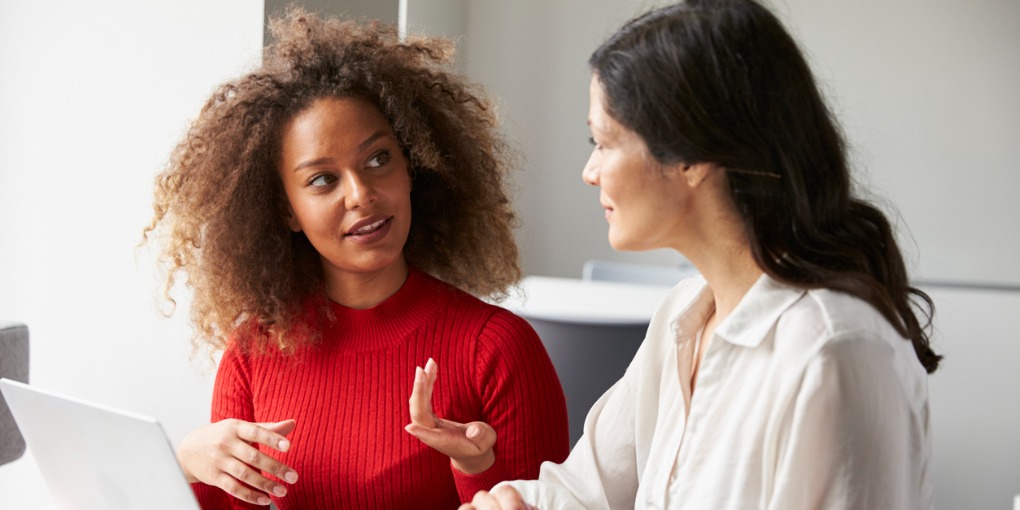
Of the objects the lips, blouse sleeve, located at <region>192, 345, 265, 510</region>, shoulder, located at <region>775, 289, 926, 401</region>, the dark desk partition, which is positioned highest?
shoulder, located at <region>775, 289, 926, 401</region>

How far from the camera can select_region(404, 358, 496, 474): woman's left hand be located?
1.22 meters

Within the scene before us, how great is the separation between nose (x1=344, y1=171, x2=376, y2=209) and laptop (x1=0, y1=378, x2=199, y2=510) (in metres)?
0.44

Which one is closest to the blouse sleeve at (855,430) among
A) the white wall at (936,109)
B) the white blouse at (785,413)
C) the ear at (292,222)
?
the white blouse at (785,413)

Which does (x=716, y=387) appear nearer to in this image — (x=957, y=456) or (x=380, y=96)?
(x=380, y=96)

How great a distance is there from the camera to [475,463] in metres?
1.35

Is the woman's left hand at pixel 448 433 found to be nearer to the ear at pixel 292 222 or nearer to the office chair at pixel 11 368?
the ear at pixel 292 222

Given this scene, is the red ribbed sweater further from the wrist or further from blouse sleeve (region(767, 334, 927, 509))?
blouse sleeve (region(767, 334, 927, 509))

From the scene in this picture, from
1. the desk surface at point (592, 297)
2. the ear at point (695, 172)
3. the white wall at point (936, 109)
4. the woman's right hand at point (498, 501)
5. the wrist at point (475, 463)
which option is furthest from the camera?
the white wall at point (936, 109)

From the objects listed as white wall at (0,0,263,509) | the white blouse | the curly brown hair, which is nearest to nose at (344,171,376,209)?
the curly brown hair

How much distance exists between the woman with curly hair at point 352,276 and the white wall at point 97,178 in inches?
40.0

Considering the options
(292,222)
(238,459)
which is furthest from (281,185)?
(238,459)

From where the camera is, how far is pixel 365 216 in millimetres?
1399

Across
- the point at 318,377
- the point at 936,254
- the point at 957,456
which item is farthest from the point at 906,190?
the point at 318,377

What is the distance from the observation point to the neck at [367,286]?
1522 millimetres
